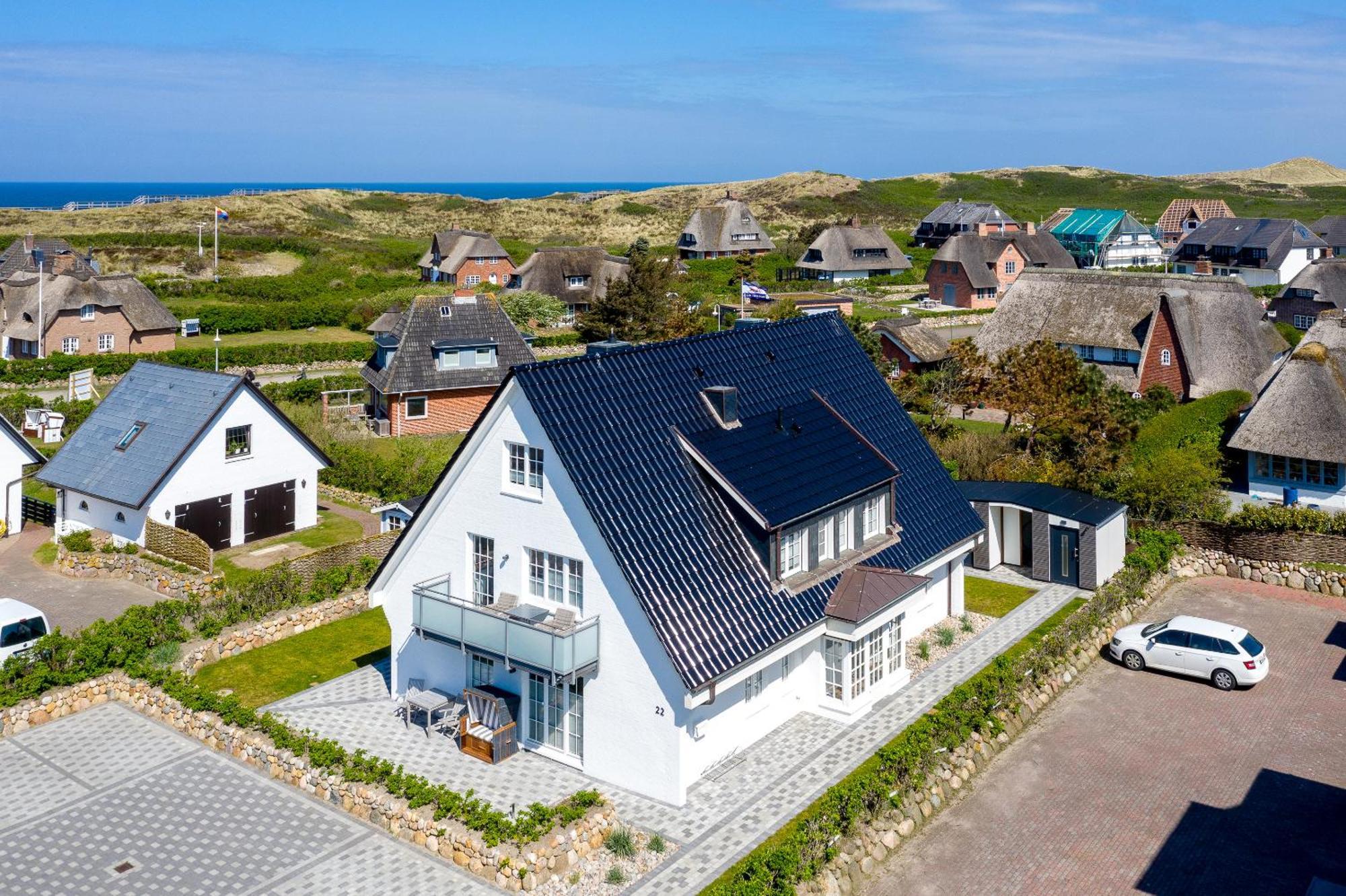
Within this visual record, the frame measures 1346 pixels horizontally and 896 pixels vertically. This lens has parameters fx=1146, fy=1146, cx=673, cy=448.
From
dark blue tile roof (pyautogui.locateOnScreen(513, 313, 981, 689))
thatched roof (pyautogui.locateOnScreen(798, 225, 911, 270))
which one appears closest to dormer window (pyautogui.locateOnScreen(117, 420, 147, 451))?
dark blue tile roof (pyautogui.locateOnScreen(513, 313, 981, 689))

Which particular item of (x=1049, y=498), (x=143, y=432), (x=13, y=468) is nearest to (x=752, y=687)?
(x=1049, y=498)

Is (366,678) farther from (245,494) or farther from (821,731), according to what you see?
(245,494)

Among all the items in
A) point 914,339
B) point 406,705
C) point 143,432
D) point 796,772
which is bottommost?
point 796,772

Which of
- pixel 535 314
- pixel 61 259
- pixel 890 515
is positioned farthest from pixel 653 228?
pixel 890 515

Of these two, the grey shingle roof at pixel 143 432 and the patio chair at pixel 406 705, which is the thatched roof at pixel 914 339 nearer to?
the grey shingle roof at pixel 143 432

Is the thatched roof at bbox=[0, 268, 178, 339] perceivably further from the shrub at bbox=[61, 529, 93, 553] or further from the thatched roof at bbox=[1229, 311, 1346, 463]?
the thatched roof at bbox=[1229, 311, 1346, 463]

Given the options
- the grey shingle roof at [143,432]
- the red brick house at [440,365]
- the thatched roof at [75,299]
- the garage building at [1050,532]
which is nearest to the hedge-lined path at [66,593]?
the grey shingle roof at [143,432]

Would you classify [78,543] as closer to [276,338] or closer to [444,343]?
[444,343]
